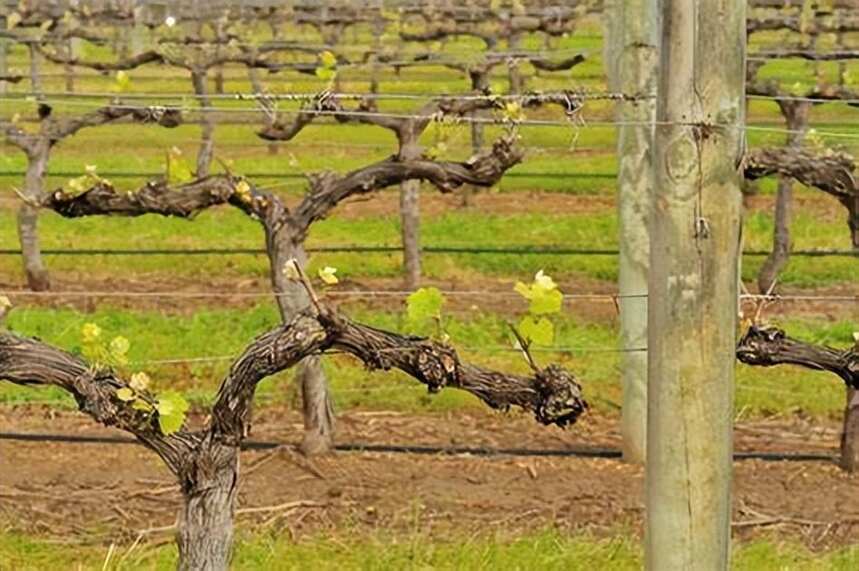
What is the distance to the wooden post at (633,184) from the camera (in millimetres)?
5684

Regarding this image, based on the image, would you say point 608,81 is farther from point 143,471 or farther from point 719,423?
point 719,423

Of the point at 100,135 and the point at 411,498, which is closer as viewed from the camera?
the point at 411,498

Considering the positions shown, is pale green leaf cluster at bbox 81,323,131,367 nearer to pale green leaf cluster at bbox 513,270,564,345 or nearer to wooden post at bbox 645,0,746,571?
pale green leaf cluster at bbox 513,270,564,345

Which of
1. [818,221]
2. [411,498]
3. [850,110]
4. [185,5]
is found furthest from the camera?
[185,5]

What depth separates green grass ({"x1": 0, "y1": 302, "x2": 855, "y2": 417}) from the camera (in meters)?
7.22

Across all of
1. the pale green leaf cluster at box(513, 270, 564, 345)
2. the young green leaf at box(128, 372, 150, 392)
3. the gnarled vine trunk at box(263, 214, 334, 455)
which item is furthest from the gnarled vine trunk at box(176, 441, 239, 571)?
the gnarled vine trunk at box(263, 214, 334, 455)

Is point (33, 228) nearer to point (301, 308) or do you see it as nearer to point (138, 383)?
point (301, 308)

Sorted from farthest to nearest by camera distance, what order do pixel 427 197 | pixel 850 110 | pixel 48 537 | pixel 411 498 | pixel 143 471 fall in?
pixel 850 110 < pixel 427 197 < pixel 143 471 < pixel 411 498 < pixel 48 537

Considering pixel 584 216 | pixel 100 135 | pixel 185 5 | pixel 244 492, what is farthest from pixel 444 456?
pixel 185 5

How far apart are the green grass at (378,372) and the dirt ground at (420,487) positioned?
39cm

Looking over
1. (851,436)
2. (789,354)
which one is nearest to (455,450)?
(851,436)

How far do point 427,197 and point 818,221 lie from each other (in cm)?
347

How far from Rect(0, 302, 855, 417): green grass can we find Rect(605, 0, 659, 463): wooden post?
0.68 meters

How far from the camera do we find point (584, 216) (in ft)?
39.6
